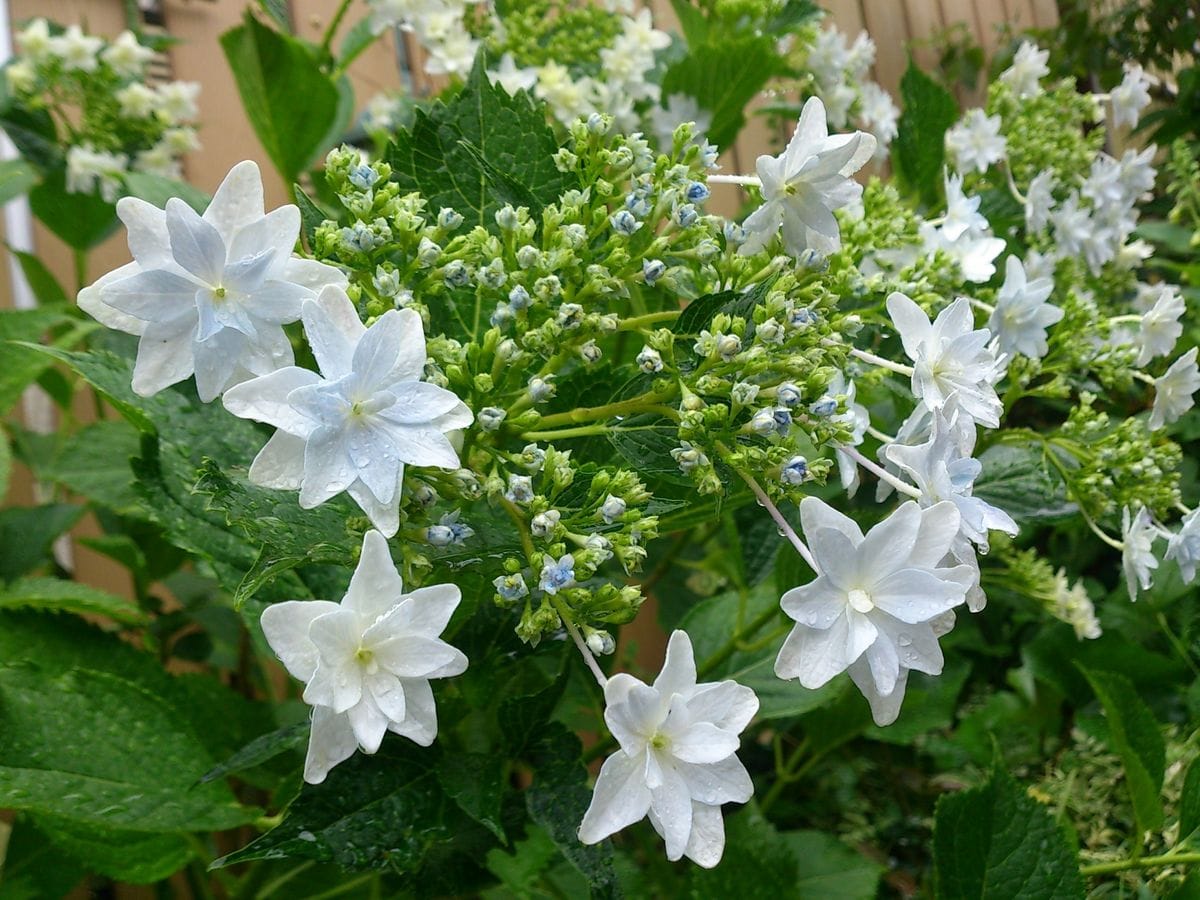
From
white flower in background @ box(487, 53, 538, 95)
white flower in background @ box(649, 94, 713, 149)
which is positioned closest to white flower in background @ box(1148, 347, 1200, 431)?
white flower in background @ box(649, 94, 713, 149)

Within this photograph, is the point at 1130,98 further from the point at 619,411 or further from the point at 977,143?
the point at 619,411

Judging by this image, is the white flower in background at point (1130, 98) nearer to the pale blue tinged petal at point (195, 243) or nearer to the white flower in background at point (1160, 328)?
the white flower in background at point (1160, 328)

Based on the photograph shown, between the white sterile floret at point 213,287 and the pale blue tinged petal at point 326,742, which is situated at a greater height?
the white sterile floret at point 213,287

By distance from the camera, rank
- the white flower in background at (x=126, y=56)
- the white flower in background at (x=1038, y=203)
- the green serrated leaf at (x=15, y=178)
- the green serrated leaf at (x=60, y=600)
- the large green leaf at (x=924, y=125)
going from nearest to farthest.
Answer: the green serrated leaf at (x=60, y=600), the white flower in background at (x=1038, y=203), the large green leaf at (x=924, y=125), the green serrated leaf at (x=15, y=178), the white flower in background at (x=126, y=56)

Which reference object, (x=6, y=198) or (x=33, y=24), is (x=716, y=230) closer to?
(x=6, y=198)

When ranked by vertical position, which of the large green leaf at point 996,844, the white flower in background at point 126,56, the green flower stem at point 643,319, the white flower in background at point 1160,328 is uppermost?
the green flower stem at point 643,319

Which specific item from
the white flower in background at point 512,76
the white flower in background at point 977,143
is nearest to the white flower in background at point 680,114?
the white flower in background at point 512,76

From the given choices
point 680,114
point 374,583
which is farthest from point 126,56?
point 374,583
